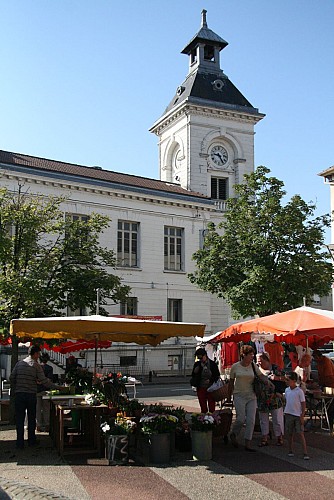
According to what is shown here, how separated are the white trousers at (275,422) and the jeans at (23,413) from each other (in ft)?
13.9

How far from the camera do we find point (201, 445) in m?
9.74

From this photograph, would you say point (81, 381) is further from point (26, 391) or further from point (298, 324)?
point (298, 324)

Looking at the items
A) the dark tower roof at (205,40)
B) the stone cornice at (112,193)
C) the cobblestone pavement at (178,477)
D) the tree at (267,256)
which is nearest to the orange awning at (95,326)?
the cobblestone pavement at (178,477)

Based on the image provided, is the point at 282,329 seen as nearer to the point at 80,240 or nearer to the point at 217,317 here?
the point at 80,240

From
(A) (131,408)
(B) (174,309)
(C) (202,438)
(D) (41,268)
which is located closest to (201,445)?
(C) (202,438)

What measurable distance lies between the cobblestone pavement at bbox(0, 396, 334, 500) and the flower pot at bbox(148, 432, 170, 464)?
159 millimetres

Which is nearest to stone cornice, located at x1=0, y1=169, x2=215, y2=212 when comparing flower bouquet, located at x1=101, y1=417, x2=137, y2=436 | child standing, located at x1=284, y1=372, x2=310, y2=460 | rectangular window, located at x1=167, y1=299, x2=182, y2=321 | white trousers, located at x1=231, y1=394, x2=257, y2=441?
rectangular window, located at x1=167, y1=299, x2=182, y2=321

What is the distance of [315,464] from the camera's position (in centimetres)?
→ 954

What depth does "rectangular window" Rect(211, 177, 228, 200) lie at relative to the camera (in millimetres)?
40625

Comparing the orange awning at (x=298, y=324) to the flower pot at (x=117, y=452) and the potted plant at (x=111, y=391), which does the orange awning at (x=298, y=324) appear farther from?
the flower pot at (x=117, y=452)

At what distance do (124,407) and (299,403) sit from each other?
3009 millimetres

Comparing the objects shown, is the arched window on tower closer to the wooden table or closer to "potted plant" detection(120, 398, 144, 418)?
the wooden table

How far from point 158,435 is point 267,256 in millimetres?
17017

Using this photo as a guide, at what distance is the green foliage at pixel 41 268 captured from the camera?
1466 cm
